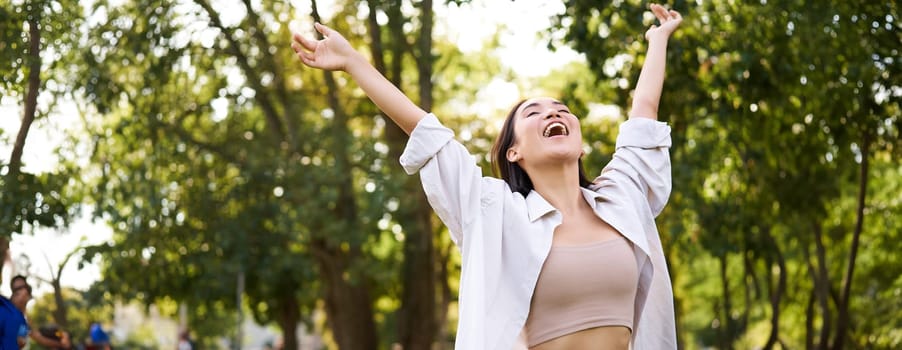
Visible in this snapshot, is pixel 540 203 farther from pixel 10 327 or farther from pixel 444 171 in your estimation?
pixel 10 327

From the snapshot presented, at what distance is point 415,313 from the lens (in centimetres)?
2091

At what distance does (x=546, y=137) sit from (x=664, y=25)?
895 mm

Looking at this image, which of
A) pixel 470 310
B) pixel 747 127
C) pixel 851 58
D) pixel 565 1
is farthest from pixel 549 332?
pixel 747 127

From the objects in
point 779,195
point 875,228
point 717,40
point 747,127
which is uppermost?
point 717,40

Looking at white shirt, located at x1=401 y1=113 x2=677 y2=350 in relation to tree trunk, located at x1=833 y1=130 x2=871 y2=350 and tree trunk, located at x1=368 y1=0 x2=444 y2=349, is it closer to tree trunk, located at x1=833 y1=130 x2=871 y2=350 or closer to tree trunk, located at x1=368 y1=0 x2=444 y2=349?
tree trunk, located at x1=833 y1=130 x2=871 y2=350

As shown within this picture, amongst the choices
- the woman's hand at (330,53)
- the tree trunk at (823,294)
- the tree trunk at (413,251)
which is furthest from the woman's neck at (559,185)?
the tree trunk at (823,294)

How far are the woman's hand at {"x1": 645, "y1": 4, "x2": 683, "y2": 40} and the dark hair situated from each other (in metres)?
0.63

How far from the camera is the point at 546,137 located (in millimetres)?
3920

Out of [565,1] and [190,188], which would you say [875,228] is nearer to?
[190,188]

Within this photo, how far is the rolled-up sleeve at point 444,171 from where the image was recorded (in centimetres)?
371

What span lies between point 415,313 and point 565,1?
11629 millimetres

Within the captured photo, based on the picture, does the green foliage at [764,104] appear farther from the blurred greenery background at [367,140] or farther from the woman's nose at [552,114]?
the woman's nose at [552,114]

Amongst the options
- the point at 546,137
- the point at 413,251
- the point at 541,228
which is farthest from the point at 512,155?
the point at 413,251

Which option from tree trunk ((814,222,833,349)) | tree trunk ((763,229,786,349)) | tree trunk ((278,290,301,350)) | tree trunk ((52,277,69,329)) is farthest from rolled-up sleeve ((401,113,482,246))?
tree trunk ((278,290,301,350))
